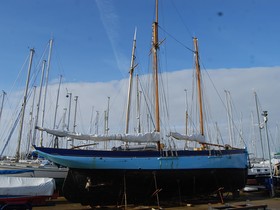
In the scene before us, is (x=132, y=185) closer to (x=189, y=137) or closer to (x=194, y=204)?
(x=194, y=204)

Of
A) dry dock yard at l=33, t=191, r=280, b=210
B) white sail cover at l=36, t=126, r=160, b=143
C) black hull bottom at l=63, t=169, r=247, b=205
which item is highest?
white sail cover at l=36, t=126, r=160, b=143

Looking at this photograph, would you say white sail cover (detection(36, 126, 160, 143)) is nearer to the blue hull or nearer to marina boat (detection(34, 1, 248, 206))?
marina boat (detection(34, 1, 248, 206))

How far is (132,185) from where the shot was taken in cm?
1606

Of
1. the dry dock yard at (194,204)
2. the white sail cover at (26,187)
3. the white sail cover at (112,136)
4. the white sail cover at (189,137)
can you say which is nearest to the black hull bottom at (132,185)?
the dry dock yard at (194,204)

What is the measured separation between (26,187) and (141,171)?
672 centimetres

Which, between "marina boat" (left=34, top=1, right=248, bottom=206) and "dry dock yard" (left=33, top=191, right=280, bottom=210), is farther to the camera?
"marina boat" (left=34, top=1, right=248, bottom=206)

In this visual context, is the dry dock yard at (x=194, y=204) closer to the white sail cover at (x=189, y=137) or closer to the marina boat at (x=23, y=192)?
the marina boat at (x=23, y=192)

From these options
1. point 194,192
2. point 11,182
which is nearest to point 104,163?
point 11,182

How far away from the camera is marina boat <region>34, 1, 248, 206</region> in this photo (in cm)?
1538

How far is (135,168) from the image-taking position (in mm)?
15945

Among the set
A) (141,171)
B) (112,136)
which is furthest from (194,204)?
(112,136)

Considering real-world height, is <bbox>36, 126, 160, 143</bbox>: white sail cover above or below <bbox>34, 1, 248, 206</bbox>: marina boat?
above

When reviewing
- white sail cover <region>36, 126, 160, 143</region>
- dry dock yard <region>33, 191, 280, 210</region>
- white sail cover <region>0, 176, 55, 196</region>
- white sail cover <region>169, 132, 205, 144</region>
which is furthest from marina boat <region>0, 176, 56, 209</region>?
white sail cover <region>169, 132, 205, 144</region>

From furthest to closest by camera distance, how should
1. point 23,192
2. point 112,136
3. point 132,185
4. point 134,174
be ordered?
point 112,136 < point 132,185 < point 134,174 < point 23,192
